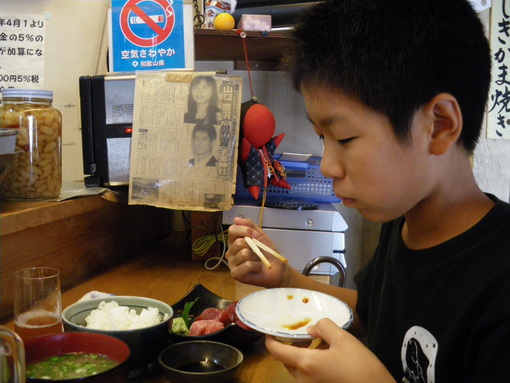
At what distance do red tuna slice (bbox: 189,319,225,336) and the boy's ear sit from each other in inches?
23.7

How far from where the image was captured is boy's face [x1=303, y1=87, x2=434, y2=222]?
82 centimetres

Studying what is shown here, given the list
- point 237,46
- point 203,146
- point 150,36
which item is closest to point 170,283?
point 203,146

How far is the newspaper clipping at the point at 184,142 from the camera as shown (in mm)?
1743

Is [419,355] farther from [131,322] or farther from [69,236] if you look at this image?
[69,236]

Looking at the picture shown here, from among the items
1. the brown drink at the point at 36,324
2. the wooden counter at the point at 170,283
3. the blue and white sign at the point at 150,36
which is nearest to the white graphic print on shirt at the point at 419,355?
the wooden counter at the point at 170,283

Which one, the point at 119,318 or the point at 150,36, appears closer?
the point at 119,318

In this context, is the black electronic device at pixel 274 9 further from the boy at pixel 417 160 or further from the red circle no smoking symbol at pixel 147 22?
the boy at pixel 417 160

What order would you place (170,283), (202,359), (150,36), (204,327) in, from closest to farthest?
(202,359) → (204,327) → (170,283) → (150,36)

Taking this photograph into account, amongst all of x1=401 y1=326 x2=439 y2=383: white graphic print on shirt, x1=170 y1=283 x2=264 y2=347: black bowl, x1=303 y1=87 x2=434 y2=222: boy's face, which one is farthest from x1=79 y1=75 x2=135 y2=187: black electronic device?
x1=401 y1=326 x2=439 y2=383: white graphic print on shirt

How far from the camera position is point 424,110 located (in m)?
0.81

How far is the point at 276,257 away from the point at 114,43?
1111 mm

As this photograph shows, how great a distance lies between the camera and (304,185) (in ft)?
6.61

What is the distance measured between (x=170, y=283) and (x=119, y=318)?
63 centimetres

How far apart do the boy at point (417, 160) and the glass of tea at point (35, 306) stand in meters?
0.55
